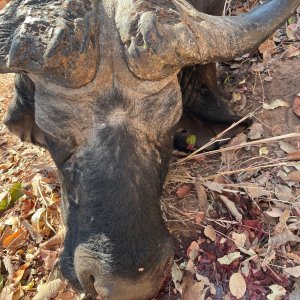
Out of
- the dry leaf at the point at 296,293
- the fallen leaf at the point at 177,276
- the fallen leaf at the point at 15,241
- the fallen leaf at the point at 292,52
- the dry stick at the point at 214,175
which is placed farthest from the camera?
the fallen leaf at the point at 292,52

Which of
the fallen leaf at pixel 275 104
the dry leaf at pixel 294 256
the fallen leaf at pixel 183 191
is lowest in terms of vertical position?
the dry leaf at pixel 294 256

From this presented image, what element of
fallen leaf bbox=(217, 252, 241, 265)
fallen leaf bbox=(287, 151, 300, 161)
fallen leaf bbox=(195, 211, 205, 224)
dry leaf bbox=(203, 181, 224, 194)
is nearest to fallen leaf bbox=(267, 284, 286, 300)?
fallen leaf bbox=(217, 252, 241, 265)

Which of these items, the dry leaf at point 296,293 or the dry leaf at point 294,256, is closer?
the dry leaf at point 296,293

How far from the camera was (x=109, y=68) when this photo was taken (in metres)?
2.61

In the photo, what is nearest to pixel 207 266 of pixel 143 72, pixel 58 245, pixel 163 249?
pixel 163 249

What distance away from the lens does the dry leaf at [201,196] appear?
358 centimetres

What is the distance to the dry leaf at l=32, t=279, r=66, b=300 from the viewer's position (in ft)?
11.0

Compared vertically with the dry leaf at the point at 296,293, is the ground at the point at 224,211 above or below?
above

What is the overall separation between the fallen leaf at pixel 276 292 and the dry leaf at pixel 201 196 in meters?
0.72

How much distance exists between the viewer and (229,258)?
3.24m

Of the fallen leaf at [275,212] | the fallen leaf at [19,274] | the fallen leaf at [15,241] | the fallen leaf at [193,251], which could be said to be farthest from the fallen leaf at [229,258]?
the fallen leaf at [15,241]

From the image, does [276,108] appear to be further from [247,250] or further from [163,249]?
[163,249]

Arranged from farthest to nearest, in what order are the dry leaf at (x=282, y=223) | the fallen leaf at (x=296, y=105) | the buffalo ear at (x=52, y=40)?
the fallen leaf at (x=296, y=105) < the dry leaf at (x=282, y=223) < the buffalo ear at (x=52, y=40)

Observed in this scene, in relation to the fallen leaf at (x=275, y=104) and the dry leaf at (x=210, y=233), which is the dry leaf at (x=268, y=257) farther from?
the fallen leaf at (x=275, y=104)
